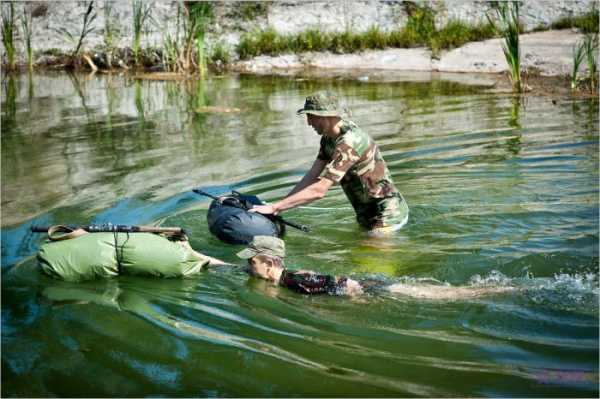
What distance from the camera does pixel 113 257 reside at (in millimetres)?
5922

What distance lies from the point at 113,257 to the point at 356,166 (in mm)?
2100

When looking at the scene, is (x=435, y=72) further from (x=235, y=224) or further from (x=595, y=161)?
(x=235, y=224)

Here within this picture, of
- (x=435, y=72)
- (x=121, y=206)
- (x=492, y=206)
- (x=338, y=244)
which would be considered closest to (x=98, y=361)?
(x=338, y=244)

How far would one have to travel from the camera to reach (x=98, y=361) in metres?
4.70

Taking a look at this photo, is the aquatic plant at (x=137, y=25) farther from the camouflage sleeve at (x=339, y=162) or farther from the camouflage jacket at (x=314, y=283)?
the camouflage jacket at (x=314, y=283)

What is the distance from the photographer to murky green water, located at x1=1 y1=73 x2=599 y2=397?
14.6 ft

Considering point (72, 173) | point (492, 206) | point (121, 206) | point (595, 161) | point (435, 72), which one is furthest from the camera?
point (435, 72)

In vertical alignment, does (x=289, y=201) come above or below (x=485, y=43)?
below

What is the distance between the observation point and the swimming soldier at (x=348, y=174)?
6.43m

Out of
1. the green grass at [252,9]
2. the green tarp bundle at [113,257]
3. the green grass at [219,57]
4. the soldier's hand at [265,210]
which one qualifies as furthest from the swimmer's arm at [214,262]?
the green grass at [252,9]

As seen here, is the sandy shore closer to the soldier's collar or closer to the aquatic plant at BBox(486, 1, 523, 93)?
the aquatic plant at BBox(486, 1, 523, 93)

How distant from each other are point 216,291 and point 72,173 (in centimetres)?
407

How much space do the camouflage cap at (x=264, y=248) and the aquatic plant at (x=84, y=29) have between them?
1371 cm

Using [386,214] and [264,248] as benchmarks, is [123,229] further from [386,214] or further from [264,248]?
[386,214]
